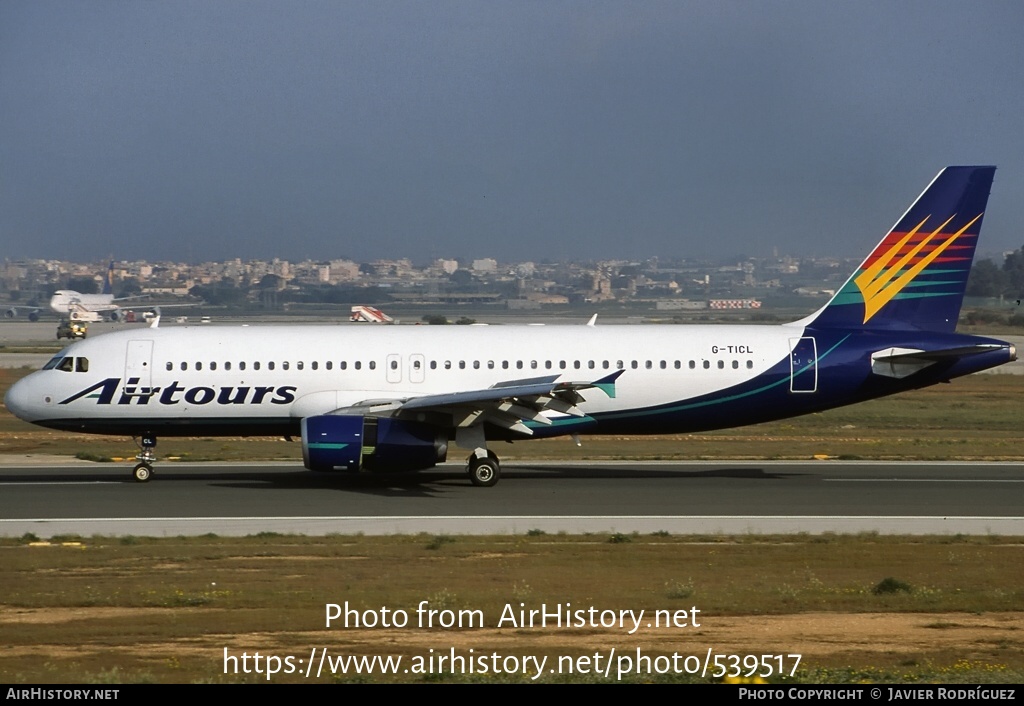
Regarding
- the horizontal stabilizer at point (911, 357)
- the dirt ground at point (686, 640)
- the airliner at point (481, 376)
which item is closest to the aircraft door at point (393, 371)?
the airliner at point (481, 376)

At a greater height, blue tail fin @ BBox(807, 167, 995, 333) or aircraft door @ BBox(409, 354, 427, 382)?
blue tail fin @ BBox(807, 167, 995, 333)

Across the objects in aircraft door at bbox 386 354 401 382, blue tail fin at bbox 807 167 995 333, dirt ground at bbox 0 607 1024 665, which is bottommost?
dirt ground at bbox 0 607 1024 665

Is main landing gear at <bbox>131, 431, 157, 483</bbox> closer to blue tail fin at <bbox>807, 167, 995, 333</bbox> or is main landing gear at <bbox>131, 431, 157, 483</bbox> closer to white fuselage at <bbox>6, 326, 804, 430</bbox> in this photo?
white fuselage at <bbox>6, 326, 804, 430</bbox>

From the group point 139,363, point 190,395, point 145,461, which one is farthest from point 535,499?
point 139,363

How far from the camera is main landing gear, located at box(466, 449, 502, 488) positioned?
26.0 m

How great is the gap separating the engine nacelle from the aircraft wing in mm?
520

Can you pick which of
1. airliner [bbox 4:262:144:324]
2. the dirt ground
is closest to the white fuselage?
the dirt ground

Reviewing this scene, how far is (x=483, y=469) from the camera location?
26000 mm

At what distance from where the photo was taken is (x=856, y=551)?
60.5 feet

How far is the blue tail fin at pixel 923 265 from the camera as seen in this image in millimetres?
28062

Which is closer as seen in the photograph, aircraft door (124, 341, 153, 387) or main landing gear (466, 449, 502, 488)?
main landing gear (466, 449, 502, 488)

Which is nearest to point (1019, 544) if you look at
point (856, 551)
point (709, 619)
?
point (856, 551)

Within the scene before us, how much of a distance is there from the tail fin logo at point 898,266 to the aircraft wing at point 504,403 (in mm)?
6409

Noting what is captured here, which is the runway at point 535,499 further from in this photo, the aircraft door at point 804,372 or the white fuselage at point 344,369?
the aircraft door at point 804,372
